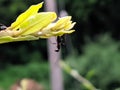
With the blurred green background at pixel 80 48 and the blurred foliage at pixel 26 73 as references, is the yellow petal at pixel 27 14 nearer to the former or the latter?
the blurred green background at pixel 80 48

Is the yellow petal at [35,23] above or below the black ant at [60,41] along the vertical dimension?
above

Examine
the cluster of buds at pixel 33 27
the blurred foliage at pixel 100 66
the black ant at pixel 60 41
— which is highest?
the cluster of buds at pixel 33 27

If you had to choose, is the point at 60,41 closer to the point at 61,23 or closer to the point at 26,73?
the point at 61,23

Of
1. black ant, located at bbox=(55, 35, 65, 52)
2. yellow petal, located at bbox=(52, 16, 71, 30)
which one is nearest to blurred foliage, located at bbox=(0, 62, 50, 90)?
black ant, located at bbox=(55, 35, 65, 52)

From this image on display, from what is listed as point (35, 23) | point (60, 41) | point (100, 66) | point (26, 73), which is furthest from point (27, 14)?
point (26, 73)

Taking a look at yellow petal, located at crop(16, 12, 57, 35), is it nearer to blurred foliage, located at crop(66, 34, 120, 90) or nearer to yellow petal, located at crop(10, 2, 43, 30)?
yellow petal, located at crop(10, 2, 43, 30)

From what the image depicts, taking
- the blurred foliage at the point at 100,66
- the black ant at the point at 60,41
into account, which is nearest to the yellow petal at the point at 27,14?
the black ant at the point at 60,41

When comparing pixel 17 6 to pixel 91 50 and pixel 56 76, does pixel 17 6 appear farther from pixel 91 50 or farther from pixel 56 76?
pixel 56 76
